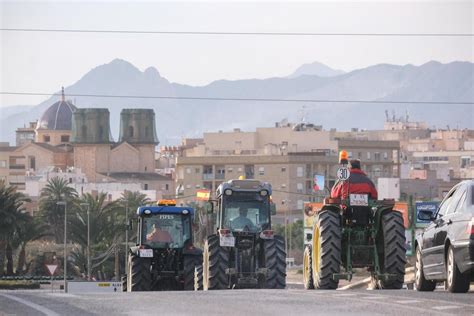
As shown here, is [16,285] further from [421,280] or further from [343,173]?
[421,280]

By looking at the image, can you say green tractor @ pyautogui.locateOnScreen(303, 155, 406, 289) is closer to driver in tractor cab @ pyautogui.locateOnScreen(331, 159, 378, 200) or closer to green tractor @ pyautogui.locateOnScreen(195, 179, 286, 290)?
driver in tractor cab @ pyautogui.locateOnScreen(331, 159, 378, 200)

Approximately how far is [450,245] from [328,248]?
13.3ft

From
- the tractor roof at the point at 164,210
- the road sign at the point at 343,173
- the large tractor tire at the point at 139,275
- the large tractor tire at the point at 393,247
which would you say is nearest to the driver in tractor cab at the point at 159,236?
the tractor roof at the point at 164,210

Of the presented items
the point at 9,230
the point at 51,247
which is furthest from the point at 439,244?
the point at 51,247

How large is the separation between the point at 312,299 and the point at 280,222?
167m

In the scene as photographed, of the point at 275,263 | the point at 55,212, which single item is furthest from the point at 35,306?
the point at 55,212

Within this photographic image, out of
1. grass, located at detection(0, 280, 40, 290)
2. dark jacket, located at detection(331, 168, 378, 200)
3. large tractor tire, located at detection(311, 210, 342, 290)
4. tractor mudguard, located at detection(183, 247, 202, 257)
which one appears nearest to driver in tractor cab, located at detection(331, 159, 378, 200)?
dark jacket, located at detection(331, 168, 378, 200)

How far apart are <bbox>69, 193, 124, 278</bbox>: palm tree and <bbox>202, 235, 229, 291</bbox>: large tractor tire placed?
83348 millimetres

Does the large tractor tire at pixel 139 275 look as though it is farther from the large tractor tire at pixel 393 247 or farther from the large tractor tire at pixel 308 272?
the large tractor tire at pixel 393 247

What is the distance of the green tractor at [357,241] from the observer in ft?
98.2

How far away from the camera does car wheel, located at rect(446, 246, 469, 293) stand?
25812 millimetres

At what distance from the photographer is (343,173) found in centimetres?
2998

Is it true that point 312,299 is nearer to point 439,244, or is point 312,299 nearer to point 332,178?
point 439,244

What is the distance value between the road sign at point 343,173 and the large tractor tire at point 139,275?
8.22 metres
